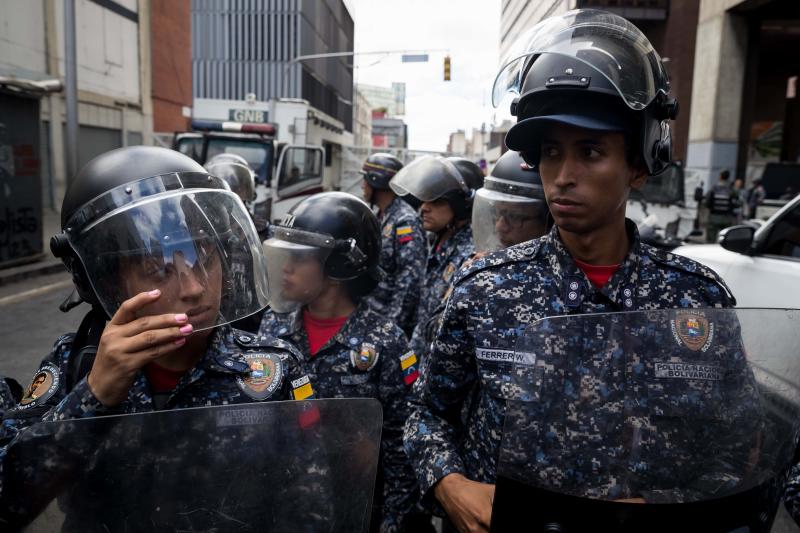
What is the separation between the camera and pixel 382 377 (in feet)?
8.65

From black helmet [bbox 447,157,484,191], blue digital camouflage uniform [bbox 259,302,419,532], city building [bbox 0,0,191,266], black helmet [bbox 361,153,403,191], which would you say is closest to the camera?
blue digital camouflage uniform [bbox 259,302,419,532]

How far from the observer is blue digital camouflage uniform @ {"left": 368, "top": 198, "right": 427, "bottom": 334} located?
15.0 feet

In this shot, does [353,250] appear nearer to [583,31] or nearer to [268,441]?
[583,31]

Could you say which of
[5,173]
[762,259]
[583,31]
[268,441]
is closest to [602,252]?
→ [583,31]

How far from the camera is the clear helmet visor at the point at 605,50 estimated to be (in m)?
1.53

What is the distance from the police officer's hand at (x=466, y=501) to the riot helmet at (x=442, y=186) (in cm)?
304

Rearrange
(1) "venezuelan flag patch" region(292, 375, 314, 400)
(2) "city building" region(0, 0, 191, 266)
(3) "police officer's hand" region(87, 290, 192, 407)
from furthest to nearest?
(2) "city building" region(0, 0, 191, 266), (1) "venezuelan flag patch" region(292, 375, 314, 400), (3) "police officer's hand" region(87, 290, 192, 407)

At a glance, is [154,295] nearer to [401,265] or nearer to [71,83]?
[401,265]

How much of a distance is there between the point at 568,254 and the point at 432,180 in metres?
2.95

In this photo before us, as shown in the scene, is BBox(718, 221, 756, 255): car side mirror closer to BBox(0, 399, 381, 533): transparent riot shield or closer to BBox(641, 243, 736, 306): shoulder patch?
BBox(641, 243, 736, 306): shoulder patch

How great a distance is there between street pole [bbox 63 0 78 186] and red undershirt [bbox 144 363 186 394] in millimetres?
13204

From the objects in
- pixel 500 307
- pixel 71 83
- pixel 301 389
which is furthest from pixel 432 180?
pixel 71 83

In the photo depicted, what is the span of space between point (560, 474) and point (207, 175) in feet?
3.78

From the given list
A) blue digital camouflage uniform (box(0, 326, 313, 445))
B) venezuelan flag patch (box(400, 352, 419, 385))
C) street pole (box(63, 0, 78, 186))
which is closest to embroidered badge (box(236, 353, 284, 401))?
blue digital camouflage uniform (box(0, 326, 313, 445))
